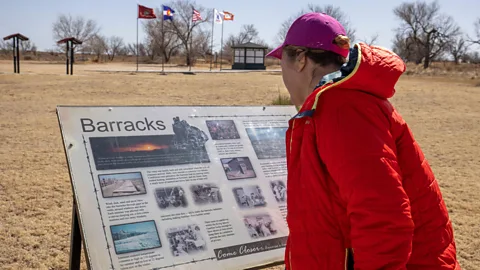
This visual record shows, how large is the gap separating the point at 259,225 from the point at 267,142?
573 mm

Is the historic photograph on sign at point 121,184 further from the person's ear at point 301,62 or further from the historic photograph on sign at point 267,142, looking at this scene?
the person's ear at point 301,62

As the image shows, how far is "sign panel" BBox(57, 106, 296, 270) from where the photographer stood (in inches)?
87.8

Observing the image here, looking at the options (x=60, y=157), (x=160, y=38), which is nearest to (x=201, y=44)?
(x=160, y=38)

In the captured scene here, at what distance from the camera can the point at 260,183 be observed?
277 centimetres

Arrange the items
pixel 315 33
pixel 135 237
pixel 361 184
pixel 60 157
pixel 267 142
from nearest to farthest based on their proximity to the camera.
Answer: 1. pixel 361 184
2. pixel 315 33
3. pixel 135 237
4. pixel 267 142
5. pixel 60 157

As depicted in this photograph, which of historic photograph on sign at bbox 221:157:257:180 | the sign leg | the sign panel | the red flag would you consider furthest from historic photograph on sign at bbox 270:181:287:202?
the red flag

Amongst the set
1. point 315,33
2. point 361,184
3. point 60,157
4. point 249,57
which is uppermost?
point 249,57

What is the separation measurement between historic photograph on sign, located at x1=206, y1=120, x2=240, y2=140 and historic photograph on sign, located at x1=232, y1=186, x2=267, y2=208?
33cm

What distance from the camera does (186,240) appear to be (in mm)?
2367

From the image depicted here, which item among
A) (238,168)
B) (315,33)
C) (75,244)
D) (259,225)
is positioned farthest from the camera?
(238,168)

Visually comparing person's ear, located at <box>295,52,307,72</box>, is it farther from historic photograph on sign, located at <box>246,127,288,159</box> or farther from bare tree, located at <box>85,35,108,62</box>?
bare tree, located at <box>85,35,108,62</box>

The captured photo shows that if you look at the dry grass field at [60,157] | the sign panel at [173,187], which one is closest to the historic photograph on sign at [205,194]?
the sign panel at [173,187]

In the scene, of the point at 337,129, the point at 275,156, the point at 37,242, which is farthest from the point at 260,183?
the point at 37,242

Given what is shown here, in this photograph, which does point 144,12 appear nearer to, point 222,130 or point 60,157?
point 60,157
